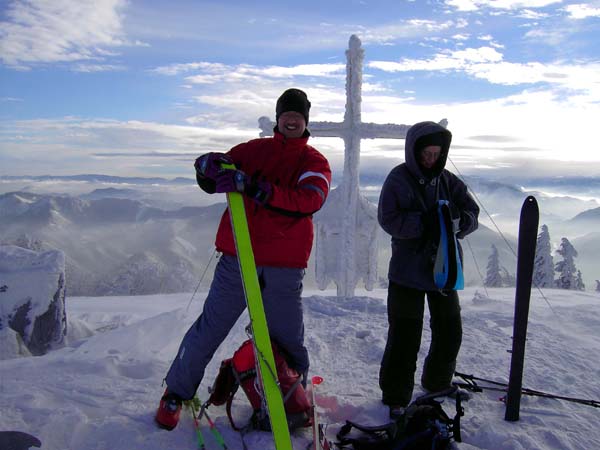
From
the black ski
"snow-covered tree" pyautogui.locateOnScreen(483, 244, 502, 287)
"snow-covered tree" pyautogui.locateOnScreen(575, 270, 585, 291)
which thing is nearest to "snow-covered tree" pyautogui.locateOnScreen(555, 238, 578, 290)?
"snow-covered tree" pyautogui.locateOnScreen(575, 270, 585, 291)

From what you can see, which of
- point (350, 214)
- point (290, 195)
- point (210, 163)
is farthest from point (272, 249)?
point (350, 214)

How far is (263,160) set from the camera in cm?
348

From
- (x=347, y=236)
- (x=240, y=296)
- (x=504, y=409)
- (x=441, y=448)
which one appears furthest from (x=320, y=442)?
(x=347, y=236)

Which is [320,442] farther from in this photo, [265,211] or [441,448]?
[265,211]

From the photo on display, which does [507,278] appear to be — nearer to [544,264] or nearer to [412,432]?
[544,264]

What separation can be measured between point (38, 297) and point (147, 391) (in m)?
4.18

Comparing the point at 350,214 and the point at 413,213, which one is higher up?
the point at 413,213

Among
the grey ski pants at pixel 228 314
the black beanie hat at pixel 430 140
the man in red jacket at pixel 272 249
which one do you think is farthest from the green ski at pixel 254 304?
the black beanie hat at pixel 430 140

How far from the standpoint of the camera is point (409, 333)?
3.75 meters

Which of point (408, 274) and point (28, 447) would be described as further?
point (408, 274)

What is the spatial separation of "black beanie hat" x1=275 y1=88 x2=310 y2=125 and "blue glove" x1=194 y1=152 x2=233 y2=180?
0.64 metres

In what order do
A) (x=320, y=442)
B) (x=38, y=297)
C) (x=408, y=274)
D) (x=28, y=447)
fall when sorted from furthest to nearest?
(x=38, y=297) → (x=408, y=274) → (x=320, y=442) → (x=28, y=447)

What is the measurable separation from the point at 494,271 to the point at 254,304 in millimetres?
23343

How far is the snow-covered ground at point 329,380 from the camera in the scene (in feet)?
10.4
